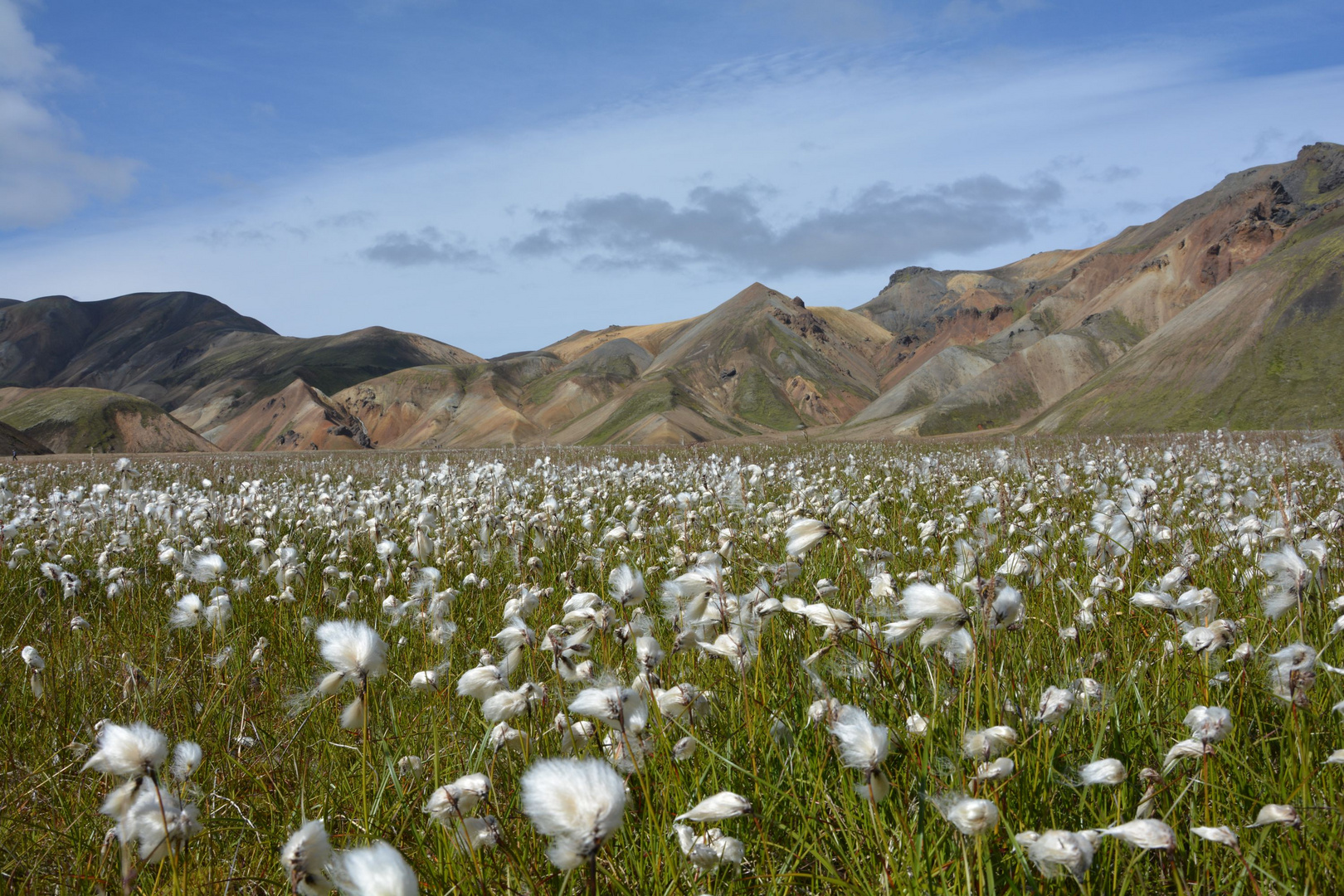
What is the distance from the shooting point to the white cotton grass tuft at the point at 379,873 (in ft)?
4.53

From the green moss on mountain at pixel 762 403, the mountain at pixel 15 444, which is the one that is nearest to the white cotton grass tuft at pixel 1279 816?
the mountain at pixel 15 444

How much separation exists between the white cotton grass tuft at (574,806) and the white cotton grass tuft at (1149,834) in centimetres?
91

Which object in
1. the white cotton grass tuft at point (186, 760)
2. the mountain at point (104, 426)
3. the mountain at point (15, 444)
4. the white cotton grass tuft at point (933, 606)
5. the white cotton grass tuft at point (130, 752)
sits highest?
the mountain at point (104, 426)

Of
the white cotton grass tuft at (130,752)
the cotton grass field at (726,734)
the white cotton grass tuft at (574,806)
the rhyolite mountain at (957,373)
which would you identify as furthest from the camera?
the rhyolite mountain at (957,373)

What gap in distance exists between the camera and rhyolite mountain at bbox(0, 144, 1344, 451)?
2109 inches

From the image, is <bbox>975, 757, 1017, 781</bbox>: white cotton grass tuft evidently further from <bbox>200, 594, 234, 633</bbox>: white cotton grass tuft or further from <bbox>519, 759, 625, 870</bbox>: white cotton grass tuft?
<bbox>200, 594, 234, 633</bbox>: white cotton grass tuft

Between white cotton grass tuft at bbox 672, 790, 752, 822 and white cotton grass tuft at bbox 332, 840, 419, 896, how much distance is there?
0.57 meters

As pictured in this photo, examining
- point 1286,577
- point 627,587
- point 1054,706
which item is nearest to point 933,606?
point 1054,706

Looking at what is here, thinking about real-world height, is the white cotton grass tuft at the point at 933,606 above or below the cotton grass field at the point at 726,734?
above

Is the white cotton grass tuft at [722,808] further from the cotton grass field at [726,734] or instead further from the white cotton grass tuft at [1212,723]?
the white cotton grass tuft at [1212,723]

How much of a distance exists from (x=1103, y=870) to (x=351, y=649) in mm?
1881

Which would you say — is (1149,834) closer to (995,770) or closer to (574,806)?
(995,770)

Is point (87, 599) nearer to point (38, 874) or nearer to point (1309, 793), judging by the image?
point (38, 874)

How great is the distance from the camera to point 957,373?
10569cm
